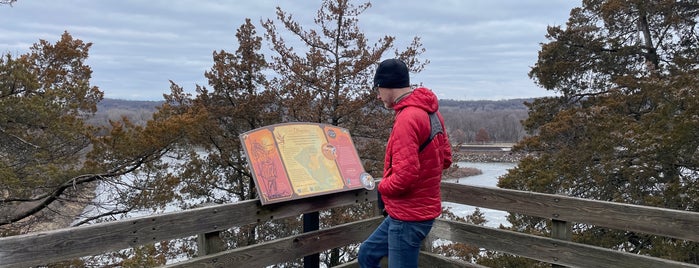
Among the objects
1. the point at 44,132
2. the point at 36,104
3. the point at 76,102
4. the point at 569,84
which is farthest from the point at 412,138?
the point at 569,84

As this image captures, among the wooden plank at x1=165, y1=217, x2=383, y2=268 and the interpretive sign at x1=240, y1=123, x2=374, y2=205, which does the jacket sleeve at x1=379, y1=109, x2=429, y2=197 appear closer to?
the interpretive sign at x1=240, y1=123, x2=374, y2=205

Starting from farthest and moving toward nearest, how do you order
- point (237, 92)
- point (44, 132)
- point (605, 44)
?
point (237, 92) < point (605, 44) < point (44, 132)

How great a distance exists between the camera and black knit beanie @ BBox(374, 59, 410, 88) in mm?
2682

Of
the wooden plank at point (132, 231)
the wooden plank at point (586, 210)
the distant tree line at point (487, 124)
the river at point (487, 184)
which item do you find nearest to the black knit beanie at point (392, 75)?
the wooden plank at point (132, 231)

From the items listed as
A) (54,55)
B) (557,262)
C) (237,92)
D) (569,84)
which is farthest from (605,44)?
(54,55)

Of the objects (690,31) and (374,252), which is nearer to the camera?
(374,252)

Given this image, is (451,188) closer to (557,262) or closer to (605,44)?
(557,262)

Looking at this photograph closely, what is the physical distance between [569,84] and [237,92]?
37.5 ft

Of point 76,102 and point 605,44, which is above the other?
point 605,44

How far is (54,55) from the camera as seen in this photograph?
14273mm

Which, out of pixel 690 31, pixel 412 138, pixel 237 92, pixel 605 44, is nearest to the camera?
pixel 412 138

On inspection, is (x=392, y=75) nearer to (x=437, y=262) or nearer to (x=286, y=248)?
(x=286, y=248)

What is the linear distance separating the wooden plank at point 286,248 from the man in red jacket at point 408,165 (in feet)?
2.75

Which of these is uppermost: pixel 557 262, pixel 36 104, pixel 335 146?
pixel 36 104
